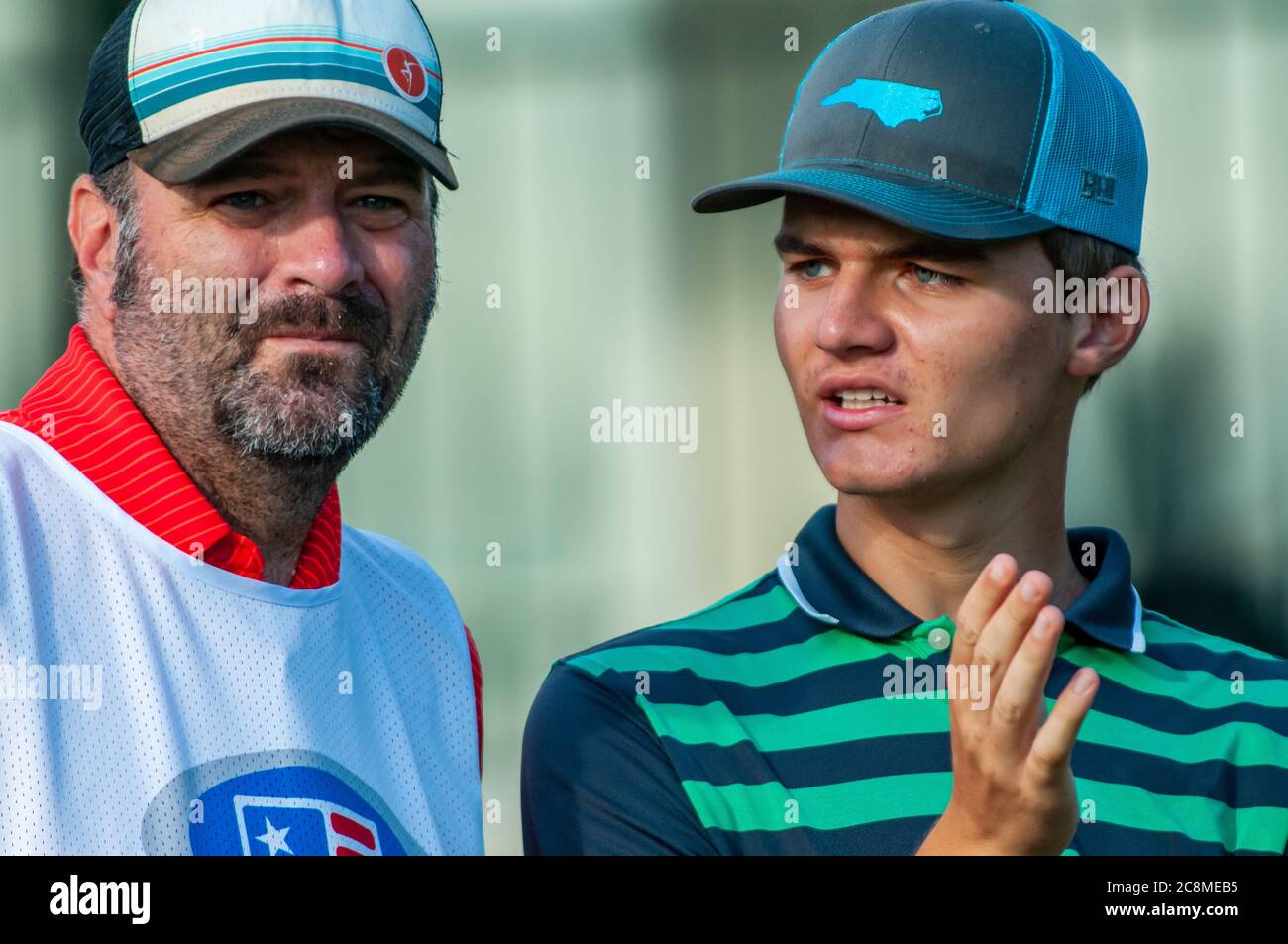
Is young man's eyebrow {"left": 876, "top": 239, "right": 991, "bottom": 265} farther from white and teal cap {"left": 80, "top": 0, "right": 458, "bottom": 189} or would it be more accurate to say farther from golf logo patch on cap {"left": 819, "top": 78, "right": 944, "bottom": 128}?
white and teal cap {"left": 80, "top": 0, "right": 458, "bottom": 189}

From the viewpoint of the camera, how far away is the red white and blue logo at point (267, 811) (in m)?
1.93

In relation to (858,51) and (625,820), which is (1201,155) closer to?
(858,51)

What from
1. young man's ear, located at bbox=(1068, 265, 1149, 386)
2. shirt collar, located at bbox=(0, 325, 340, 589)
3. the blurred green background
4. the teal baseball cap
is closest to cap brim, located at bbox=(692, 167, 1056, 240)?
the teal baseball cap

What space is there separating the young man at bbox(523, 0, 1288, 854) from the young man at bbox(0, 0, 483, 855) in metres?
0.33

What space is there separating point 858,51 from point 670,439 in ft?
7.35

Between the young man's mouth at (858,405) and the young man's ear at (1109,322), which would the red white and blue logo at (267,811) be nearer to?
the young man's mouth at (858,405)

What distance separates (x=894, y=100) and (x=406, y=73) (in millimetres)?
677

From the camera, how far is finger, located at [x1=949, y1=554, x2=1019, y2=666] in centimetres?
163

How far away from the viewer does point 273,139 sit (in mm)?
2152

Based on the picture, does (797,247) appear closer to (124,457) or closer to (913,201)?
(913,201)

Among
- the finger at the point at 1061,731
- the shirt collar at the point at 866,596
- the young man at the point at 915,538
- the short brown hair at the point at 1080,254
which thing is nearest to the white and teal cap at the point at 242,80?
the young man at the point at 915,538

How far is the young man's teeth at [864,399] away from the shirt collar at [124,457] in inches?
31.9

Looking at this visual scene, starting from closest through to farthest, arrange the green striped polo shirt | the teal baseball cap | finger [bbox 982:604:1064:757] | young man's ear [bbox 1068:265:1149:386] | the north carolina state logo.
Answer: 1. finger [bbox 982:604:1064:757]
2. the green striped polo shirt
3. the teal baseball cap
4. young man's ear [bbox 1068:265:1149:386]
5. the north carolina state logo

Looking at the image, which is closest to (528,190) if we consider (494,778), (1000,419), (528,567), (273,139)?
(528,567)
